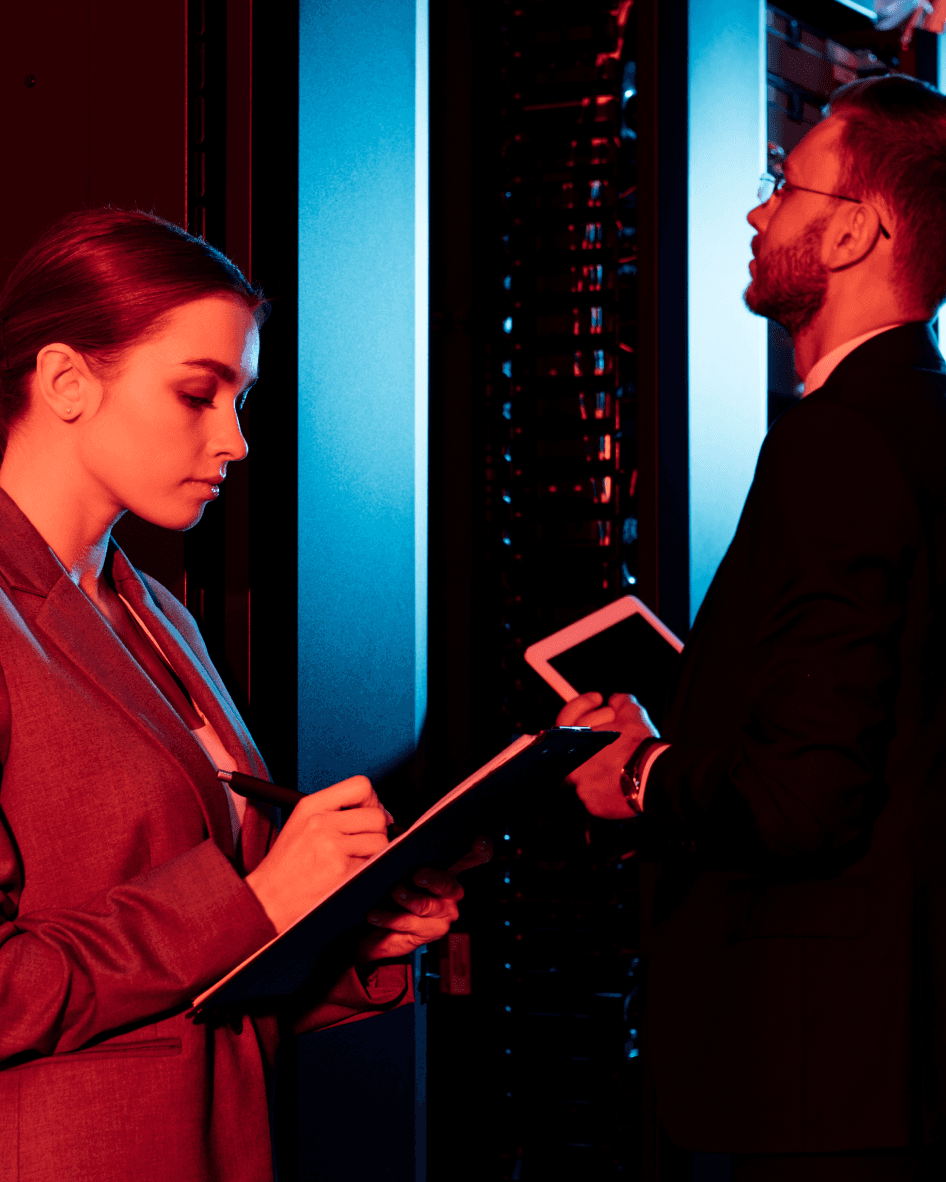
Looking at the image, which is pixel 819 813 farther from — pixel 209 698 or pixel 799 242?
pixel 799 242

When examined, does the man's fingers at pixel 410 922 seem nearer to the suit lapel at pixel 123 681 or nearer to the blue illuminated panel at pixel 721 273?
the suit lapel at pixel 123 681

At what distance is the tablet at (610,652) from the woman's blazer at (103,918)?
2.04ft

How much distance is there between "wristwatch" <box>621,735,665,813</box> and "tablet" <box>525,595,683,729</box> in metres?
0.21

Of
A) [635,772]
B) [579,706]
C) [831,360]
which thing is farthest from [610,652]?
[831,360]

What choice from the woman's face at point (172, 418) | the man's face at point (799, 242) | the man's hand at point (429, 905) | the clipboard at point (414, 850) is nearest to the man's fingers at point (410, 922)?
the man's hand at point (429, 905)

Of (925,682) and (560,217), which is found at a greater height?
(560,217)

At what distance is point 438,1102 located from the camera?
175 cm

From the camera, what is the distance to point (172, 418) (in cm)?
103

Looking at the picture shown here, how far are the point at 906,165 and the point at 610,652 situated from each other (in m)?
0.69

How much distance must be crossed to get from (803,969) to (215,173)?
114 cm

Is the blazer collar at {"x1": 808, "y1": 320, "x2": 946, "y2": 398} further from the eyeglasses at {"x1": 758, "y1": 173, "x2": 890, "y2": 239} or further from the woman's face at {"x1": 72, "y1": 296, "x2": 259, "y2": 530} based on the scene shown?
the woman's face at {"x1": 72, "y1": 296, "x2": 259, "y2": 530}

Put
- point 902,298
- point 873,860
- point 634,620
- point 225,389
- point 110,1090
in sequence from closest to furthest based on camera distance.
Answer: point 110,1090, point 225,389, point 873,860, point 902,298, point 634,620

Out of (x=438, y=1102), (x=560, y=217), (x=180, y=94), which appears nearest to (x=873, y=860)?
(x=438, y=1102)

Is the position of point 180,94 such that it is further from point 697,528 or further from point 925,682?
point 925,682
